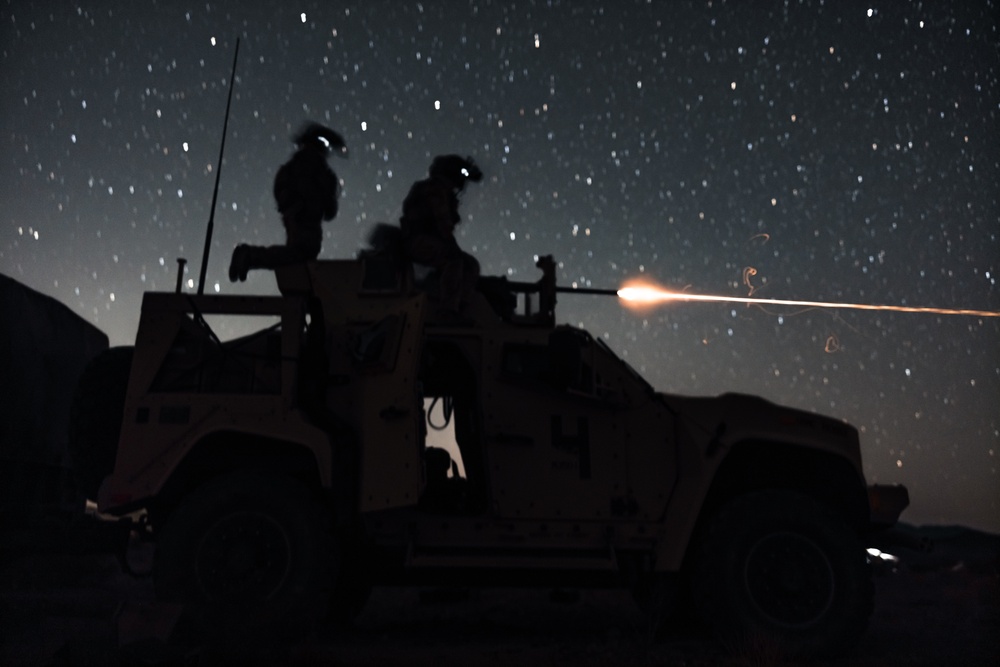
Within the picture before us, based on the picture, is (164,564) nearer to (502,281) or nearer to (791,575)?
(502,281)

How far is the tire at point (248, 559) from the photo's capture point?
5820 millimetres

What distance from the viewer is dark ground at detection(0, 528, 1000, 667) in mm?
5492

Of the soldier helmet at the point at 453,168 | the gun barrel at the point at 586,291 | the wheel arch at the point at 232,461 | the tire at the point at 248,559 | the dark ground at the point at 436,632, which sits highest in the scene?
the soldier helmet at the point at 453,168

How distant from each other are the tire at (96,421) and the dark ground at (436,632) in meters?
0.64

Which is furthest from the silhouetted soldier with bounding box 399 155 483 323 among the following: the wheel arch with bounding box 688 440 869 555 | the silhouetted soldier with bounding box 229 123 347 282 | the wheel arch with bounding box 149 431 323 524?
the wheel arch with bounding box 688 440 869 555

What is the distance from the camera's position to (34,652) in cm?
589

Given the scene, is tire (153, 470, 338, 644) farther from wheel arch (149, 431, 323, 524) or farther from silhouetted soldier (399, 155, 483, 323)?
silhouetted soldier (399, 155, 483, 323)

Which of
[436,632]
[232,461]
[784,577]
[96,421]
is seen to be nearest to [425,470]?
[232,461]

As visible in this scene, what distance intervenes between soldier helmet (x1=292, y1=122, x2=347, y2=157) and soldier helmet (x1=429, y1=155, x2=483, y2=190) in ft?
2.81

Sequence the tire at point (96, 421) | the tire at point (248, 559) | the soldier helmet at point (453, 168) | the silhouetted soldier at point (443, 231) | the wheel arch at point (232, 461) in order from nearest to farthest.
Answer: the tire at point (248, 559) < the wheel arch at point (232, 461) < the tire at point (96, 421) < the silhouetted soldier at point (443, 231) < the soldier helmet at point (453, 168)

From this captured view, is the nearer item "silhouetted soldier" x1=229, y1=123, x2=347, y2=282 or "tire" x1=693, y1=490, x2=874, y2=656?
"tire" x1=693, y1=490, x2=874, y2=656

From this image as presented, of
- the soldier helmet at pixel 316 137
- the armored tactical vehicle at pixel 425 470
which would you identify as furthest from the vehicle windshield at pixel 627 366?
the soldier helmet at pixel 316 137

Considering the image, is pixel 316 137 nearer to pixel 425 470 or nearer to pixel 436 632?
pixel 425 470

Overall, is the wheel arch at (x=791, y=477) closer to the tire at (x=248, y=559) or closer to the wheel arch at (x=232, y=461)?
the tire at (x=248, y=559)
